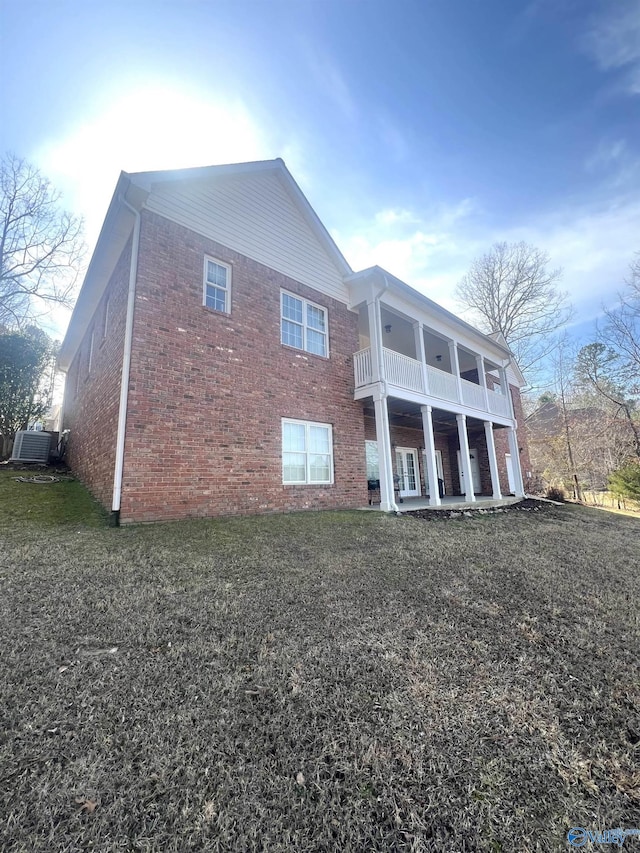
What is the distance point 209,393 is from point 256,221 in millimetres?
4776

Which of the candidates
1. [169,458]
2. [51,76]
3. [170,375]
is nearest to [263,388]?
[170,375]

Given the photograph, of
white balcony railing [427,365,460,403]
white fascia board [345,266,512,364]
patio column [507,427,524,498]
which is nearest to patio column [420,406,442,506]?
white balcony railing [427,365,460,403]

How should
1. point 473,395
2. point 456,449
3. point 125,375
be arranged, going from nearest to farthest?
→ point 125,375 → point 473,395 → point 456,449

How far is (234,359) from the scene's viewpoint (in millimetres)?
8070

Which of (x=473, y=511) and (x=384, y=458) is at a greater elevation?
(x=384, y=458)

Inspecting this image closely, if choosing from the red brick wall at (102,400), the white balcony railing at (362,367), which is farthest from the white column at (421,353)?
the red brick wall at (102,400)

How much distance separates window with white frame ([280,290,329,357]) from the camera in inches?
372

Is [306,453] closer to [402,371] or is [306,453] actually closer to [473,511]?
[402,371]

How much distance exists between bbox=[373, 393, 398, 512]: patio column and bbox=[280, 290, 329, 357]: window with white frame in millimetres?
2144

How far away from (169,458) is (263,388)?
2669 millimetres

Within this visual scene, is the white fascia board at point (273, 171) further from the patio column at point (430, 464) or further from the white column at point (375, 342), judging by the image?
the patio column at point (430, 464)

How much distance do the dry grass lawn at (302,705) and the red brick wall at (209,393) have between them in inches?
80.7

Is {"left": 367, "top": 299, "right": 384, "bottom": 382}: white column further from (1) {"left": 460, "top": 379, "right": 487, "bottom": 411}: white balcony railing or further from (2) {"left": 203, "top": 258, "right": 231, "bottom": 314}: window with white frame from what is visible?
(1) {"left": 460, "top": 379, "right": 487, "bottom": 411}: white balcony railing

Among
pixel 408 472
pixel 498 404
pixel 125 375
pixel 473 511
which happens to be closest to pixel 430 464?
pixel 473 511
